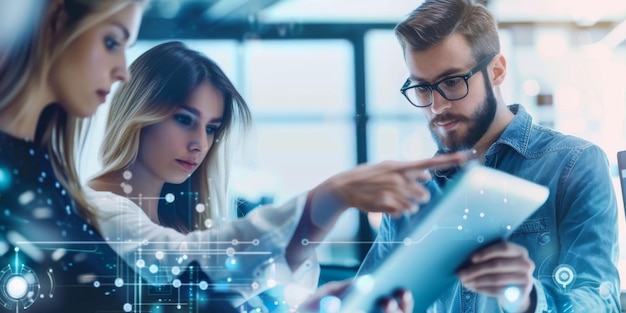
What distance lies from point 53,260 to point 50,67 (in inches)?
16.6

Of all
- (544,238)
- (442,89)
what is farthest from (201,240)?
(544,238)

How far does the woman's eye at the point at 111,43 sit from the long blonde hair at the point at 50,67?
4 cm

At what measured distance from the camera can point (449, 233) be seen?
5.34 ft

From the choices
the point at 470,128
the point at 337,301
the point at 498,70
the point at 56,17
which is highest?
the point at 56,17

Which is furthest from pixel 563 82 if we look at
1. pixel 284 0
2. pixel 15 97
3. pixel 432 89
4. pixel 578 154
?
pixel 15 97

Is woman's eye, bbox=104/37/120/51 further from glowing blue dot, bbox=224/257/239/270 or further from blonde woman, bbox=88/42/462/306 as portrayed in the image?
glowing blue dot, bbox=224/257/239/270

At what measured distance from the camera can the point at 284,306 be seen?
1668mm

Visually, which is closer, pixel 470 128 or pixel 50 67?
pixel 50 67

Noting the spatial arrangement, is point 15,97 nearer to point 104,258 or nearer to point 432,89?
point 104,258

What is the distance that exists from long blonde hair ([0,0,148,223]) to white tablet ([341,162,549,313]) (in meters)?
0.66

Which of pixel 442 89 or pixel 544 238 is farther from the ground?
pixel 442 89

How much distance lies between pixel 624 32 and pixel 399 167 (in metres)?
0.68

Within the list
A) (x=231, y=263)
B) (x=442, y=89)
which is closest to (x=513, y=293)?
(x=442, y=89)

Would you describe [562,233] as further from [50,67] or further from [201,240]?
[50,67]
